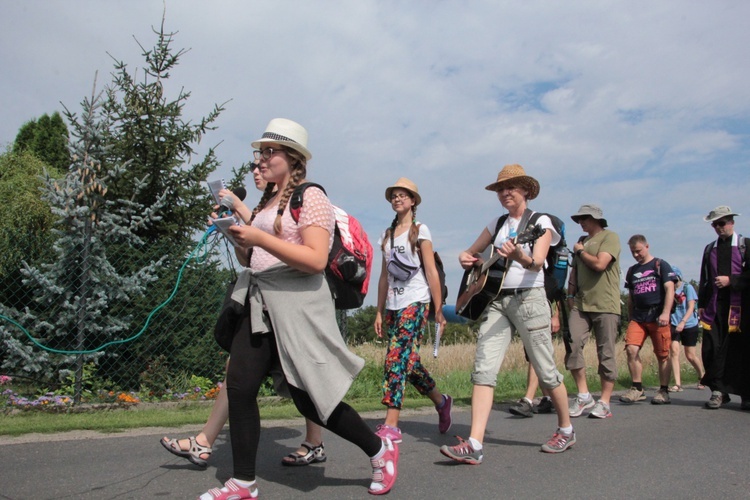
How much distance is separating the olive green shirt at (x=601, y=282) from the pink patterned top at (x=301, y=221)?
4.36 meters

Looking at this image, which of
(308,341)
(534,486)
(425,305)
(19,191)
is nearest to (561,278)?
(425,305)

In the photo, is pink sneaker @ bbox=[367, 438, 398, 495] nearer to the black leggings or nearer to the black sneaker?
the black leggings

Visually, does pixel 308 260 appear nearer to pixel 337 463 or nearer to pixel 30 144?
pixel 337 463

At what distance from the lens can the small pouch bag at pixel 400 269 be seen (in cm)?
551

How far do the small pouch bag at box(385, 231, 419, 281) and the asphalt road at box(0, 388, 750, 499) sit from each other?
4.25 feet

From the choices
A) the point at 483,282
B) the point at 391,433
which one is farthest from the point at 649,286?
the point at 391,433

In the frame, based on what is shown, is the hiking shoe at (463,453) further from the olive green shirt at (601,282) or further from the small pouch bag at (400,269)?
the olive green shirt at (601,282)

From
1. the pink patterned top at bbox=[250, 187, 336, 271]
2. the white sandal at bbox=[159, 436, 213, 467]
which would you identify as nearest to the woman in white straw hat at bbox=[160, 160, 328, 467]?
the white sandal at bbox=[159, 436, 213, 467]

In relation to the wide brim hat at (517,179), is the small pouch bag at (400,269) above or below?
below

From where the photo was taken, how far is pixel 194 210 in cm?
849

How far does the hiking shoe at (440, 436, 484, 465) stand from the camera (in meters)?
4.46

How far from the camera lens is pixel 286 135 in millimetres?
3701

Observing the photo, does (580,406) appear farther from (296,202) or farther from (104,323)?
(104,323)

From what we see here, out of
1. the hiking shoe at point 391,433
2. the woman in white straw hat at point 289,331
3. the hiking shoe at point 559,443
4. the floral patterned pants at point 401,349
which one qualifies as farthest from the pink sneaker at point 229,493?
the hiking shoe at point 559,443
